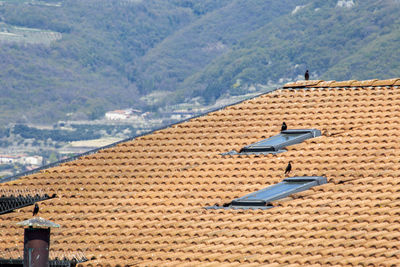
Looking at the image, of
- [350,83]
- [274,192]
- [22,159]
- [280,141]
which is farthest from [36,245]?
[22,159]

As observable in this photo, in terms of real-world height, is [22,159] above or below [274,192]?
above

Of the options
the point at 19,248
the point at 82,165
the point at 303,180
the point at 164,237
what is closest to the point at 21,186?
the point at 82,165

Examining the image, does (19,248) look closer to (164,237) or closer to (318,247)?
(164,237)

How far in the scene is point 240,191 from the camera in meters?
16.5

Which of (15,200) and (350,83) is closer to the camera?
(15,200)

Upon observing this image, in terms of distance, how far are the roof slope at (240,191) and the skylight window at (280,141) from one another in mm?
201

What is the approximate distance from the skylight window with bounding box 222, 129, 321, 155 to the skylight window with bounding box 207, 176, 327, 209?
67.9 inches

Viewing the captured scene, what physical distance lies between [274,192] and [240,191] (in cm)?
83

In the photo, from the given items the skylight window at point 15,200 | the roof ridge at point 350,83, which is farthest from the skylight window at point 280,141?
the skylight window at point 15,200

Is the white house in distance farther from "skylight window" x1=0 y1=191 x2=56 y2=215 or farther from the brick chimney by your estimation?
the brick chimney

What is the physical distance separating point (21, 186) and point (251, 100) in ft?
19.1

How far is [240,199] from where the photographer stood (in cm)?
1593

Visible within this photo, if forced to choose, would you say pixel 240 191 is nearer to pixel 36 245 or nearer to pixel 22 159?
pixel 36 245

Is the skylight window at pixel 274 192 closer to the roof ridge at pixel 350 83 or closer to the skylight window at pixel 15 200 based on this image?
the skylight window at pixel 15 200
